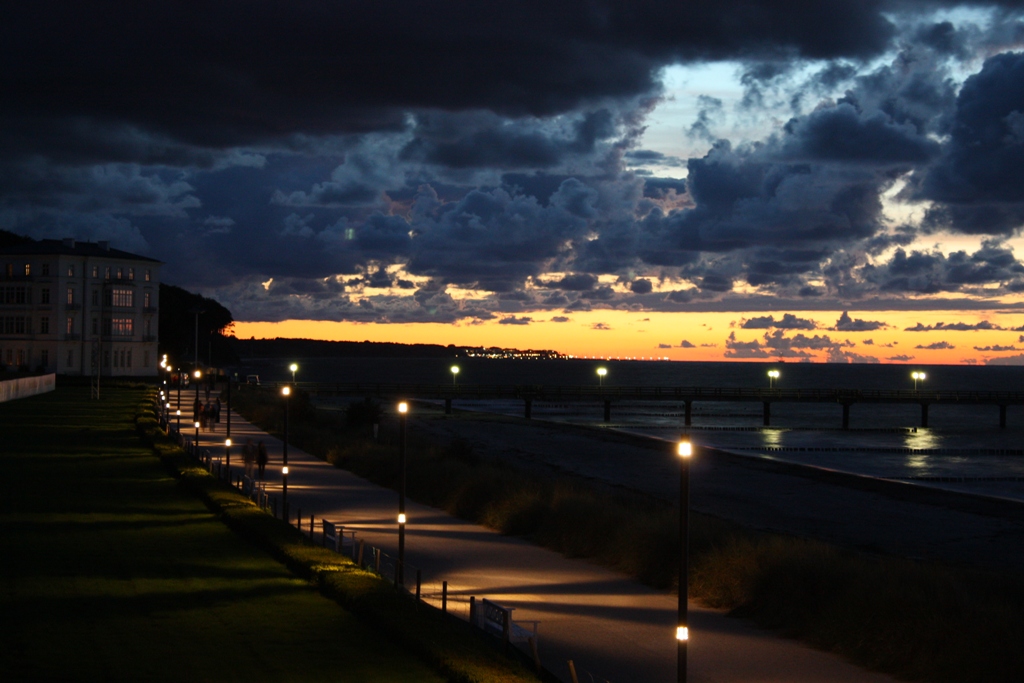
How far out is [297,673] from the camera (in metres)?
14.7

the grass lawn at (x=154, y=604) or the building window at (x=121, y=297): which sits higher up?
the building window at (x=121, y=297)

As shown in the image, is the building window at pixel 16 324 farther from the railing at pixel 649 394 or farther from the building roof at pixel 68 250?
the railing at pixel 649 394

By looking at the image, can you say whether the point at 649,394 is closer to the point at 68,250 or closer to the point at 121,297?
the point at 121,297

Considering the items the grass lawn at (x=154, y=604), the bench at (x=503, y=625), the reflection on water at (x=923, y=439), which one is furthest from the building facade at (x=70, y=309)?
the bench at (x=503, y=625)

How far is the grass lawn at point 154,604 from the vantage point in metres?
14.8

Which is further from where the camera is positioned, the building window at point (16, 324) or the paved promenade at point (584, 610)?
the building window at point (16, 324)

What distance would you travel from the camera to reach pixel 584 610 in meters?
20.0

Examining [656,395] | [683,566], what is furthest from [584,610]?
[656,395]

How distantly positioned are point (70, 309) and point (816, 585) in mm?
99097

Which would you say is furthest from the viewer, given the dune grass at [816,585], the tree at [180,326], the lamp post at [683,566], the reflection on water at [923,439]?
the tree at [180,326]

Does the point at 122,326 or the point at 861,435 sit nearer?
the point at 861,435

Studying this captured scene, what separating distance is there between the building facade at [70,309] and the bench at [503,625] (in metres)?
93.8

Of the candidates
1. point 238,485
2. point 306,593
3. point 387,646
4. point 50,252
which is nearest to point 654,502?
point 238,485

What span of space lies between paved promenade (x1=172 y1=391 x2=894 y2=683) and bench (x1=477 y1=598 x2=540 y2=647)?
0.58m
